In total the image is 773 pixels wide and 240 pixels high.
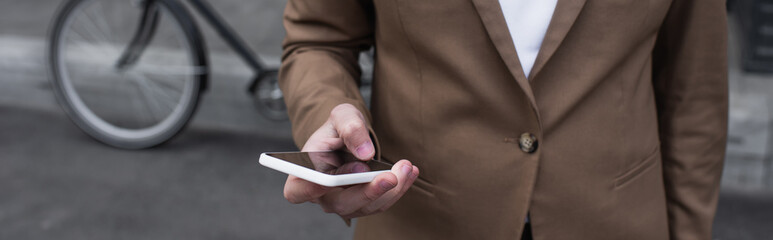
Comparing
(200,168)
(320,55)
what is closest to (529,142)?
(320,55)

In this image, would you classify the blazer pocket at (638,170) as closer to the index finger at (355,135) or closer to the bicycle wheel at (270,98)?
the index finger at (355,135)

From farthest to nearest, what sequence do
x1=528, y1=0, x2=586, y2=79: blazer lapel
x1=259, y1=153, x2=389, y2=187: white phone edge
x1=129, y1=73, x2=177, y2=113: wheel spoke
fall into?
x1=129, y1=73, x2=177, y2=113: wheel spoke
x1=528, y1=0, x2=586, y2=79: blazer lapel
x1=259, y1=153, x2=389, y2=187: white phone edge

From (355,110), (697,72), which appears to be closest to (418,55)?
(355,110)

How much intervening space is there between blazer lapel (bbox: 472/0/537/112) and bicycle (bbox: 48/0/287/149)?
113 inches

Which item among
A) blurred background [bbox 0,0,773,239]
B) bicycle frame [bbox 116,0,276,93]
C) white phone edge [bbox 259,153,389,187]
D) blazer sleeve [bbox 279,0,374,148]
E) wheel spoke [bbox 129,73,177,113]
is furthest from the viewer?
wheel spoke [bbox 129,73,177,113]

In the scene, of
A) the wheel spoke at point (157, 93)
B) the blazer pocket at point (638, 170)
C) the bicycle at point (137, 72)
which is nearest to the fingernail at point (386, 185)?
the blazer pocket at point (638, 170)

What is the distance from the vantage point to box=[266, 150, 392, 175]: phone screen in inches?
36.1

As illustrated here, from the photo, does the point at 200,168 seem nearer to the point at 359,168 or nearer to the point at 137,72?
the point at 137,72

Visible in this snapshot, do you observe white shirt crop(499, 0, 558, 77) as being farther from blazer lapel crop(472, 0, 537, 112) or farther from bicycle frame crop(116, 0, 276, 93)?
bicycle frame crop(116, 0, 276, 93)

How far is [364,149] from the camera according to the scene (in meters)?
0.93

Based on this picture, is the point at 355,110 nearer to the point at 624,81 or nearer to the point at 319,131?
the point at 319,131

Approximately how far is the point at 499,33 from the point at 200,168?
3.00m

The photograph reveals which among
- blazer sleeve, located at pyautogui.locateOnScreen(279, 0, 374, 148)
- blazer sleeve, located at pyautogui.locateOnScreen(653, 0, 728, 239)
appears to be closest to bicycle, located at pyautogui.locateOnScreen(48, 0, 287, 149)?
blazer sleeve, located at pyautogui.locateOnScreen(279, 0, 374, 148)

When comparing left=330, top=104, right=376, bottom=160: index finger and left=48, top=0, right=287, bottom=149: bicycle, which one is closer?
left=330, top=104, right=376, bottom=160: index finger
